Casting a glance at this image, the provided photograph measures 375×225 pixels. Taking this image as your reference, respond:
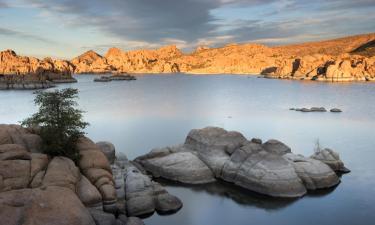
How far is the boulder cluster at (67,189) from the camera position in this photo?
25531mm

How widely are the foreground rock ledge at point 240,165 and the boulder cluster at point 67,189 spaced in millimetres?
6272

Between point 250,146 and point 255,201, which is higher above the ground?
point 250,146

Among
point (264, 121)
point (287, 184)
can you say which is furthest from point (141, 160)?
point (264, 121)

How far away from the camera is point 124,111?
106m

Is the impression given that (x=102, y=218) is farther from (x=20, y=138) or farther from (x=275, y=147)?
(x=275, y=147)

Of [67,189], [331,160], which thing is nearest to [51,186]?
[67,189]

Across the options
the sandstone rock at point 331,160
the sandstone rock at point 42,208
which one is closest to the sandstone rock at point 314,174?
the sandstone rock at point 331,160

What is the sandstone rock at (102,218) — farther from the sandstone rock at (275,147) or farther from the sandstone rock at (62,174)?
the sandstone rock at (275,147)

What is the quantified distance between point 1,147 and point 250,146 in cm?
2415

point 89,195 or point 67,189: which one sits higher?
point 67,189

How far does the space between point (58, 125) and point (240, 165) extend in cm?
1877

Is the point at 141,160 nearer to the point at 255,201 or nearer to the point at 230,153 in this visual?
the point at 230,153

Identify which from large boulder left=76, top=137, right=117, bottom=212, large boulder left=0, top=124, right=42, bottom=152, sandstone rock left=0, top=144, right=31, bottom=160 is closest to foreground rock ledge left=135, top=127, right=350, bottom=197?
large boulder left=76, top=137, right=117, bottom=212

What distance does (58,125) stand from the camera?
39500mm
